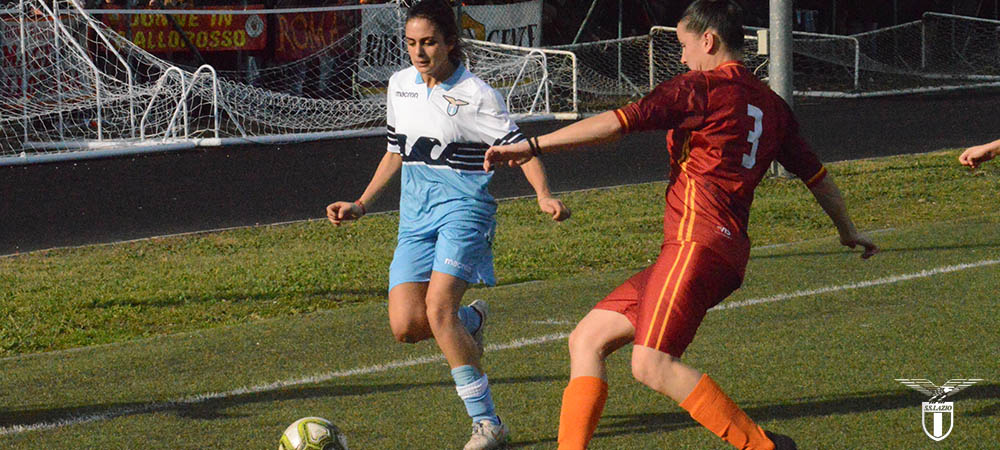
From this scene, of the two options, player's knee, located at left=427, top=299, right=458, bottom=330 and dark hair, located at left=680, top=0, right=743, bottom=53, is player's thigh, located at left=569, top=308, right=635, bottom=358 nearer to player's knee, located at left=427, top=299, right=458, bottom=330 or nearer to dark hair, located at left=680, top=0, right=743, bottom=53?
player's knee, located at left=427, top=299, right=458, bottom=330

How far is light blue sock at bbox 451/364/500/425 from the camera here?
5055mm

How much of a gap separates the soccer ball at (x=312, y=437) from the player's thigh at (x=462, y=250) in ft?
2.51

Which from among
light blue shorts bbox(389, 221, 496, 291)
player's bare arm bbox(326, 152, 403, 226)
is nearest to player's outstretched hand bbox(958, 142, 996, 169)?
light blue shorts bbox(389, 221, 496, 291)

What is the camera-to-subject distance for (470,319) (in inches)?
222

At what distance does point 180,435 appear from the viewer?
5492 millimetres

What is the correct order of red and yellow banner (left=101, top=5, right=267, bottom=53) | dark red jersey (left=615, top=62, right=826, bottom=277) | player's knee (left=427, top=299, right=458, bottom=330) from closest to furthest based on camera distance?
dark red jersey (left=615, top=62, right=826, bottom=277) → player's knee (left=427, top=299, right=458, bottom=330) → red and yellow banner (left=101, top=5, right=267, bottom=53)

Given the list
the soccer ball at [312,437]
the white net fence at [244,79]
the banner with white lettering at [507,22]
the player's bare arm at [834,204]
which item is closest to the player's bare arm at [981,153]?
the player's bare arm at [834,204]

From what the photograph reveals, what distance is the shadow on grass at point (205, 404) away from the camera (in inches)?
231

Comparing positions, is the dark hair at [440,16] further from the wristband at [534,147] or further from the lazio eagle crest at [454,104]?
the wristband at [534,147]

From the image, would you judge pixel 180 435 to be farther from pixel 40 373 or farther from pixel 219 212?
pixel 219 212

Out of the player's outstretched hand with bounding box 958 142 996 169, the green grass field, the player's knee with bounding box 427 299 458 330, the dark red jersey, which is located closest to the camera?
the dark red jersey

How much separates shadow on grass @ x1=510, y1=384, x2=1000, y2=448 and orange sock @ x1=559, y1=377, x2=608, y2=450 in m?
0.93

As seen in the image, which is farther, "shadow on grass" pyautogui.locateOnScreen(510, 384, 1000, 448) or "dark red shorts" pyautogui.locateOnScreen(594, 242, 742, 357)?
"shadow on grass" pyautogui.locateOnScreen(510, 384, 1000, 448)

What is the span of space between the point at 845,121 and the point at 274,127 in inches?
399
